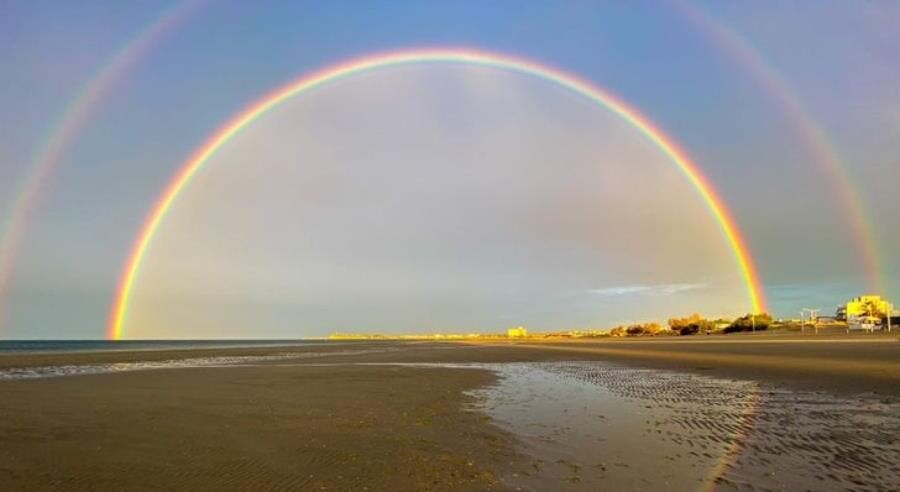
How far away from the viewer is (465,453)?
1134 centimetres

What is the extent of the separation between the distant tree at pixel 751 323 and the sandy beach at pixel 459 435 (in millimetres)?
94545

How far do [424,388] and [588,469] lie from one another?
13.9 m

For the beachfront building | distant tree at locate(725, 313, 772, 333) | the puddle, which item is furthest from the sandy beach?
the beachfront building

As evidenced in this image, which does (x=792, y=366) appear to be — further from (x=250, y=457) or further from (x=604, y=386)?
(x=250, y=457)

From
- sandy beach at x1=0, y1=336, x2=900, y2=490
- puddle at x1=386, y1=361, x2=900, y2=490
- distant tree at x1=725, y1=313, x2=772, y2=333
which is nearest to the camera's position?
puddle at x1=386, y1=361, x2=900, y2=490

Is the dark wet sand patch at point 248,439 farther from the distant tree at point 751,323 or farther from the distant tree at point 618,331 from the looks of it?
the distant tree at point 618,331

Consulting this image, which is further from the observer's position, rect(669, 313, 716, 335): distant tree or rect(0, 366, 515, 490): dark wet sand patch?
rect(669, 313, 716, 335): distant tree

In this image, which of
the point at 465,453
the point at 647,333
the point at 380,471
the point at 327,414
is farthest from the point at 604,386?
the point at 647,333

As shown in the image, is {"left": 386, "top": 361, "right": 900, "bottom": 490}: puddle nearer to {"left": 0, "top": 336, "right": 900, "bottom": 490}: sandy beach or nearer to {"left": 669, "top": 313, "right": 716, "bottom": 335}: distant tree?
{"left": 0, "top": 336, "right": 900, "bottom": 490}: sandy beach

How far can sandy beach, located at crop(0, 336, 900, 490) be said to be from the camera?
374 inches

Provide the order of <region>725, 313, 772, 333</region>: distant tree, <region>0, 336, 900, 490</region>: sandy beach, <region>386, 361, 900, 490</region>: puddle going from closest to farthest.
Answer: <region>386, 361, 900, 490</region>: puddle < <region>0, 336, 900, 490</region>: sandy beach < <region>725, 313, 772, 333</region>: distant tree

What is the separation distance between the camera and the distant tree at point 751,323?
112 metres

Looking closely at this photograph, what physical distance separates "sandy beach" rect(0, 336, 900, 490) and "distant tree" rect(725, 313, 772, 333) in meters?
94.5

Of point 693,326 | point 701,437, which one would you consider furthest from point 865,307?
point 701,437
